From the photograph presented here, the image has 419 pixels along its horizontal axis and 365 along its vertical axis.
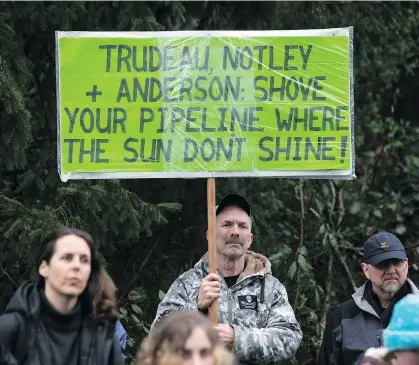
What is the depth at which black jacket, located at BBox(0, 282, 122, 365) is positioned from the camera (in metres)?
6.28

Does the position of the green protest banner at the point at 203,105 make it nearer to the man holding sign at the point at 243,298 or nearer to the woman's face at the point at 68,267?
the man holding sign at the point at 243,298

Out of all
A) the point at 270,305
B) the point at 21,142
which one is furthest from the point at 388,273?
the point at 21,142

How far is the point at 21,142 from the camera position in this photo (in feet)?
30.7

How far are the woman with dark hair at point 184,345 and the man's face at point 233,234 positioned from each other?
2.36 meters

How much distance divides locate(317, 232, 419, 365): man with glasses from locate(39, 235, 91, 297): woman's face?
2.11 metres

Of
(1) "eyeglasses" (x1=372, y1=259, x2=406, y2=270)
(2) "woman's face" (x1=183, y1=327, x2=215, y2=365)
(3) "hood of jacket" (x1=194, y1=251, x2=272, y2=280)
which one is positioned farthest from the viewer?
(1) "eyeglasses" (x1=372, y1=259, x2=406, y2=270)

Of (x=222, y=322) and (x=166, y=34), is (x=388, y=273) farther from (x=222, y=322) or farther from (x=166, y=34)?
(x=166, y=34)

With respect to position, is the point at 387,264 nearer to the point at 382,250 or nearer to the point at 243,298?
the point at 382,250

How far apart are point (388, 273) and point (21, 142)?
2.70 metres

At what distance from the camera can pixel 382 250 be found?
8172mm

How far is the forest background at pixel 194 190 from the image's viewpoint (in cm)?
953

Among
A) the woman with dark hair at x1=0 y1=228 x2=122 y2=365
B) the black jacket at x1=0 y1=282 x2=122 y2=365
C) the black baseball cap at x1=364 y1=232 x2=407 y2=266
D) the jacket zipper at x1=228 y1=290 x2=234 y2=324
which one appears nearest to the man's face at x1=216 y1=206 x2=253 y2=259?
the jacket zipper at x1=228 y1=290 x2=234 y2=324

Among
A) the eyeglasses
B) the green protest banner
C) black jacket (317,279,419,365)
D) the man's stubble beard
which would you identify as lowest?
black jacket (317,279,419,365)

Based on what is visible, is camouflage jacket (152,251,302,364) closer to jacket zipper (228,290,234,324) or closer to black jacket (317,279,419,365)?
jacket zipper (228,290,234,324)
